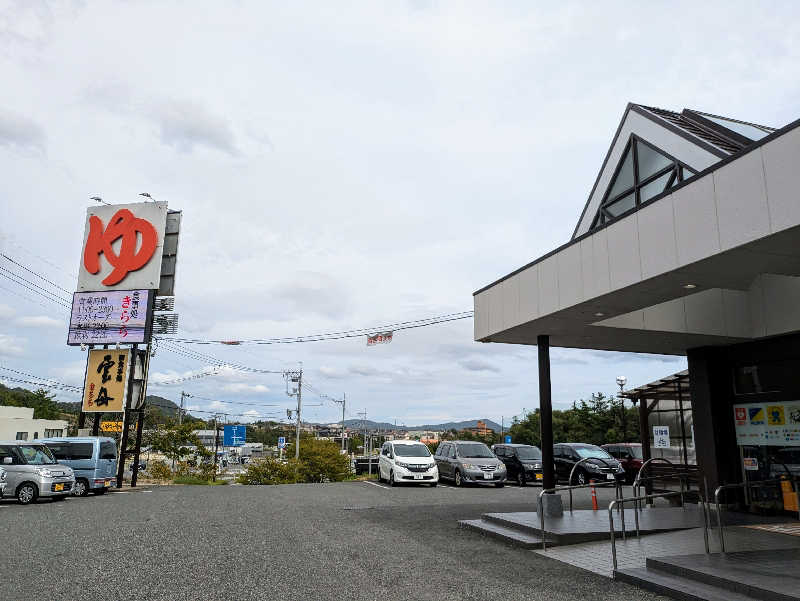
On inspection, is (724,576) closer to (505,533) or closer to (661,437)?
(505,533)

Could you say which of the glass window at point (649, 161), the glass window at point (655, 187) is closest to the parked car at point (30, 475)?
the glass window at point (655, 187)

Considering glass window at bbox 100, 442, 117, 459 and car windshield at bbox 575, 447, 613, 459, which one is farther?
car windshield at bbox 575, 447, 613, 459

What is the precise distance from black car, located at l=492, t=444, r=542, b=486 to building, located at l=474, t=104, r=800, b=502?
6.39 meters

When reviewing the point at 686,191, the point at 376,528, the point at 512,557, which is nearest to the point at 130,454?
the point at 376,528

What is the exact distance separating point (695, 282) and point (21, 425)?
54425mm

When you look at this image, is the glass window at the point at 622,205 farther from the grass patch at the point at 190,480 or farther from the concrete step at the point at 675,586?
the grass patch at the point at 190,480

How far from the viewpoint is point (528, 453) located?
2306cm

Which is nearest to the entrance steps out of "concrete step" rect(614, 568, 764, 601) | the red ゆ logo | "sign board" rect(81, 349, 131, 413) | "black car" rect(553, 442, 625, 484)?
"concrete step" rect(614, 568, 764, 601)

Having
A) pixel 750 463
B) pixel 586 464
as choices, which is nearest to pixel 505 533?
pixel 750 463

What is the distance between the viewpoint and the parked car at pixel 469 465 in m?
20.5

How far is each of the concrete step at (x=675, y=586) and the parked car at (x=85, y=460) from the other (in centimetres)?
1775

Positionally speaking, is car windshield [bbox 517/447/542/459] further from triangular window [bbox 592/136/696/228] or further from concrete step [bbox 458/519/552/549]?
concrete step [bbox 458/519/552/549]

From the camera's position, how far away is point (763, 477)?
40.6 ft

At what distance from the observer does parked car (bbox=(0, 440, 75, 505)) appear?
16.0m
